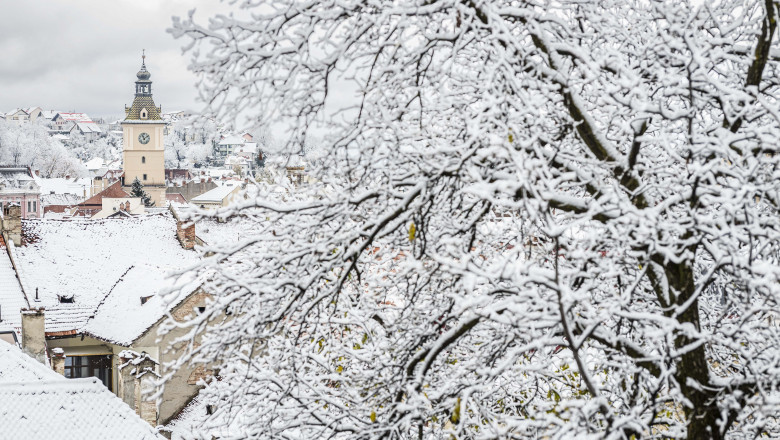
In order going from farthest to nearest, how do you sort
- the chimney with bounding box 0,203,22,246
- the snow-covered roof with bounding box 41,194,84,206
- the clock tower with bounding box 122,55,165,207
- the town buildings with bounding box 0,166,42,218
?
the clock tower with bounding box 122,55,165,207 → the snow-covered roof with bounding box 41,194,84,206 → the town buildings with bounding box 0,166,42,218 → the chimney with bounding box 0,203,22,246

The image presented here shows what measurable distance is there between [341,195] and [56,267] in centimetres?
2705

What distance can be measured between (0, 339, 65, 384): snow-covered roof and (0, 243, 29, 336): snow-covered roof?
23.3 ft

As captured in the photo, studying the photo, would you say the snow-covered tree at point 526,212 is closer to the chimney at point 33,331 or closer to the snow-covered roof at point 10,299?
the chimney at point 33,331

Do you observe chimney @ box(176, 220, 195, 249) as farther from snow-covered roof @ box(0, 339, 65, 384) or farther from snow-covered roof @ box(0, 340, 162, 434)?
snow-covered roof @ box(0, 340, 162, 434)

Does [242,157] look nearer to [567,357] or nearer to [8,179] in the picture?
[8,179]

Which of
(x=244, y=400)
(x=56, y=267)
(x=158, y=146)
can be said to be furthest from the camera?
(x=158, y=146)

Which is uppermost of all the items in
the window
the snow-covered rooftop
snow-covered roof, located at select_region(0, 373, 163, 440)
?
snow-covered roof, located at select_region(0, 373, 163, 440)

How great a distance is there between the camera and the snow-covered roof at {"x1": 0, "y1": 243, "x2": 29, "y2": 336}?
2331 centimetres

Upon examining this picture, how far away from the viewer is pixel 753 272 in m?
3.42

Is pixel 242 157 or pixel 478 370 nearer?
pixel 478 370

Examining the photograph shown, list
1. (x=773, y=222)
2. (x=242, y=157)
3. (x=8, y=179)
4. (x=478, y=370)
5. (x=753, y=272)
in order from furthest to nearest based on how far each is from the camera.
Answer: (x=242, y=157)
(x=8, y=179)
(x=478, y=370)
(x=773, y=222)
(x=753, y=272)

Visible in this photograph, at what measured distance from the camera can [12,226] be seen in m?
28.5

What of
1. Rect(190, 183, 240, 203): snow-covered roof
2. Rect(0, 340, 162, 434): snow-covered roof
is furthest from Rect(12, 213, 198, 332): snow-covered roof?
Rect(190, 183, 240, 203): snow-covered roof

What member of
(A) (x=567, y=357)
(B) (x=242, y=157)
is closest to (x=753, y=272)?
(A) (x=567, y=357)
